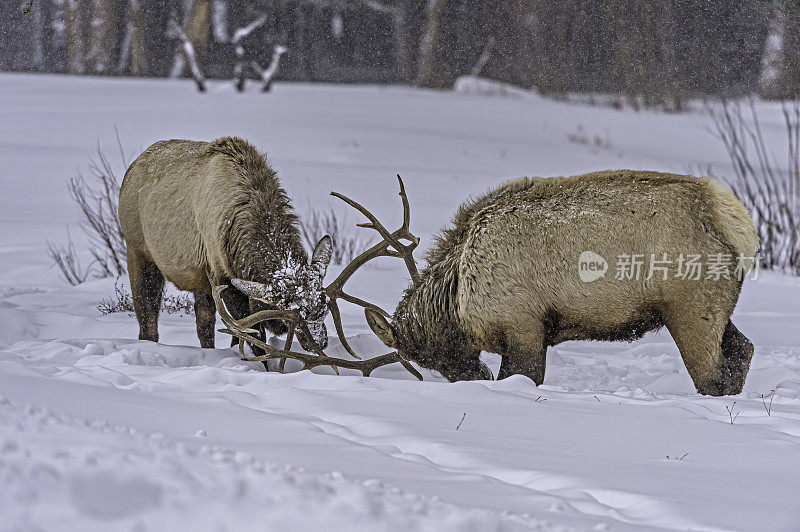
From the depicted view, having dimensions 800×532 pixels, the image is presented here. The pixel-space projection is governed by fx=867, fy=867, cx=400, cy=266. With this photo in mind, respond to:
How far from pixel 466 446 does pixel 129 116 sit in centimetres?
1518

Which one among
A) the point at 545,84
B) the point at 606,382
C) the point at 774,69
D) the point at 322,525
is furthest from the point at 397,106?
the point at 322,525

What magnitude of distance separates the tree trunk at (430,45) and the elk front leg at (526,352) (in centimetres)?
1937

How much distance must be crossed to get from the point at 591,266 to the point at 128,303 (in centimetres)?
409

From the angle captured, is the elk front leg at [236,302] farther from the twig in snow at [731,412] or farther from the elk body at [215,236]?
the twig in snow at [731,412]

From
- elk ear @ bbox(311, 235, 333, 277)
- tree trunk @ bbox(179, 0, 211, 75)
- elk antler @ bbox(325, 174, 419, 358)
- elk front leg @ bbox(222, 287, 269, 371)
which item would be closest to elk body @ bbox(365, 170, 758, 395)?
elk antler @ bbox(325, 174, 419, 358)

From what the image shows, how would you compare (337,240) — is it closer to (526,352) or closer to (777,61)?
(526,352)

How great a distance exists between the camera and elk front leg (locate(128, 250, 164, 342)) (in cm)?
577

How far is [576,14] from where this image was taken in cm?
2330

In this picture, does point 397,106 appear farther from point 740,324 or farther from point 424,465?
point 424,465

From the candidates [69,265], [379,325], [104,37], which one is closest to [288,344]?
[379,325]

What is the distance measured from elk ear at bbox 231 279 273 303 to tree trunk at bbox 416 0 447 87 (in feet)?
62.6

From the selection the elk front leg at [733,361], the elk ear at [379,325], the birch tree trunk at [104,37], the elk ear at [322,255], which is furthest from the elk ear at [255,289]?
the birch tree trunk at [104,37]

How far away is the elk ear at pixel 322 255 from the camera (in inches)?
187

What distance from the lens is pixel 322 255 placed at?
4.80 m
